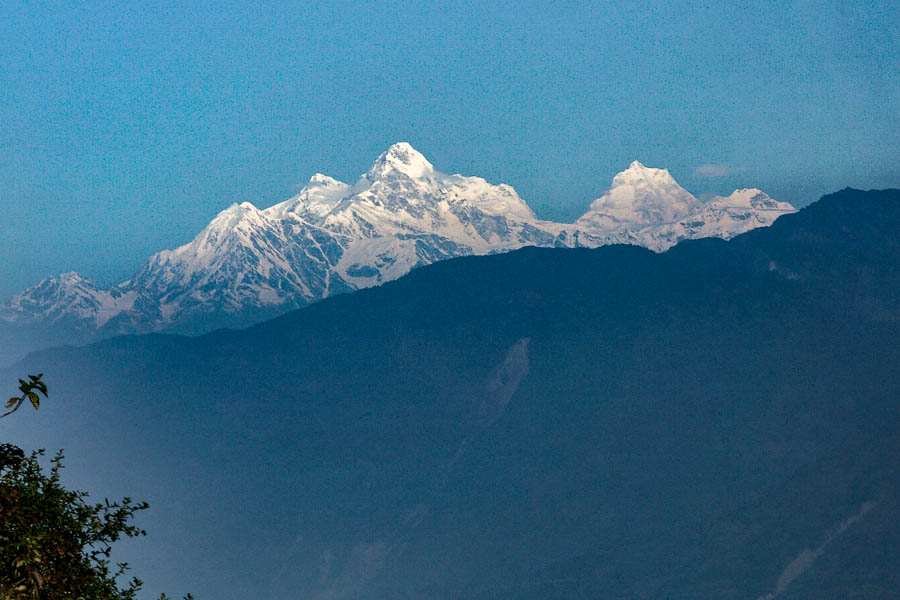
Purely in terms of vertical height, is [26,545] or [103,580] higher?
[26,545]

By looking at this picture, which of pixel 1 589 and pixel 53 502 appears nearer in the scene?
pixel 1 589

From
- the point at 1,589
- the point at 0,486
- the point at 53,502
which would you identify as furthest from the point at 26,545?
the point at 53,502

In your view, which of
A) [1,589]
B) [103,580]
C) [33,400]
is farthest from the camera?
[103,580]

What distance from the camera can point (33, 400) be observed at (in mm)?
23719

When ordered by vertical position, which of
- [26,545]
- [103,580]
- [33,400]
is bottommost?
[103,580]

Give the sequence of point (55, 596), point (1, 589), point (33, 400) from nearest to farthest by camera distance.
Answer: point (33, 400) < point (1, 589) < point (55, 596)

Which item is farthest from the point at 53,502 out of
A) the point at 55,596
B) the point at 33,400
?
the point at 33,400

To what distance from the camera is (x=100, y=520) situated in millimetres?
34469

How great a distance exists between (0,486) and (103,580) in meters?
4.97

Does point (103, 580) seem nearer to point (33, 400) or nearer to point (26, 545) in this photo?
point (26, 545)

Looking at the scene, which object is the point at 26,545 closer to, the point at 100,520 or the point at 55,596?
the point at 55,596

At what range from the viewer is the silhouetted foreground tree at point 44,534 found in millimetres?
26188

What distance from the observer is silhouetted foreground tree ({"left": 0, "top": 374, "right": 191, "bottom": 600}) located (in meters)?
26.2

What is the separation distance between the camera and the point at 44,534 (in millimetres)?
29047
